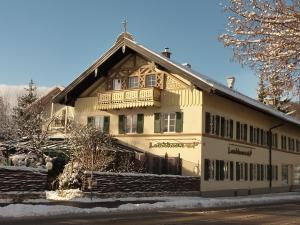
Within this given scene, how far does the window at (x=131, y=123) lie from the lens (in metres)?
35.6

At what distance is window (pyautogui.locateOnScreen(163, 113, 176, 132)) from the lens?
112 ft

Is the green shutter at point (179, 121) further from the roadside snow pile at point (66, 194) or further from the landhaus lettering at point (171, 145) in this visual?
the roadside snow pile at point (66, 194)

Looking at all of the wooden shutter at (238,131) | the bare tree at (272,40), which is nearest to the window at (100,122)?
the wooden shutter at (238,131)

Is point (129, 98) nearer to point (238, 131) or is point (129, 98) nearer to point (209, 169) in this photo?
point (209, 169)

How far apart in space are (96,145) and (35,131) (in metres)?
5.07

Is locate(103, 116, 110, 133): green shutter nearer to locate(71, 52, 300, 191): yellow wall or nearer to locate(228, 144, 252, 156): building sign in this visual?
locate(71, 52, 300, 191): yellow wall

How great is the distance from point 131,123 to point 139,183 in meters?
8.91

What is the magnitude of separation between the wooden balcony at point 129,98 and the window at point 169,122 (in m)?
1.01

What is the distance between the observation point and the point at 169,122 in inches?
1345

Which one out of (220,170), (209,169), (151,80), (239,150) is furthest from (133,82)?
(239,150)

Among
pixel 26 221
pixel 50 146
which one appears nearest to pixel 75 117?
pixel 50 146

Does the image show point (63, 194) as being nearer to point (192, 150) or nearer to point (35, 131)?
point (35, 131)

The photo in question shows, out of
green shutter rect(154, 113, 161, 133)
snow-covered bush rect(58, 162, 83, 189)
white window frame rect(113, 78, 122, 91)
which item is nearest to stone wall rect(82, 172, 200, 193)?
snow-covered bush rect(58, 162, 83, 189)

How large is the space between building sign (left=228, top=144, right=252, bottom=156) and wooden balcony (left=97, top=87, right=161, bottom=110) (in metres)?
6.69
